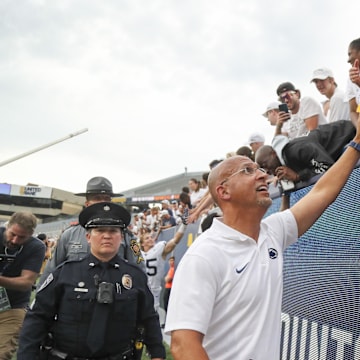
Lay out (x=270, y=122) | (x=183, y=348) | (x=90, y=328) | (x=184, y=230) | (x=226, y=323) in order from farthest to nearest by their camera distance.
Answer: (x=184, y=230) → (x=270, y=122) → (x=90, y=328) → (x=226, y=323) → (x=183, y=348)

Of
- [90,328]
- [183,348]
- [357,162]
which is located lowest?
[90,328]

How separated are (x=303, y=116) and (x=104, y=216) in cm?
200

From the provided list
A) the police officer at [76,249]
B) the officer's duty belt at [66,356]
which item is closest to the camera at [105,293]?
the officer's duty belt at [66,356]

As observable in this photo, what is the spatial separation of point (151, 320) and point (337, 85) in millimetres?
2748

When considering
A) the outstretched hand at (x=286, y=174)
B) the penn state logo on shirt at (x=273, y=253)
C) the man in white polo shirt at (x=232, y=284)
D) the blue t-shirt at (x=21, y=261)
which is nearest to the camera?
the man in white polo shirt at (x=232, y=284)

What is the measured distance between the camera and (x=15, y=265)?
4625 mm

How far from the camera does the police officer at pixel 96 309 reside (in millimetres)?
2861

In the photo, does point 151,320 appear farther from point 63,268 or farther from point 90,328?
point 63,268

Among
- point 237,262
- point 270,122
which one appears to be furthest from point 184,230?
point 237,262

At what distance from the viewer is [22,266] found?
4637 millimetres

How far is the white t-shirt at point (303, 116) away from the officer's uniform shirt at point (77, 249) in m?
1.73

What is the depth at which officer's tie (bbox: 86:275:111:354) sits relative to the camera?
9.30 feet

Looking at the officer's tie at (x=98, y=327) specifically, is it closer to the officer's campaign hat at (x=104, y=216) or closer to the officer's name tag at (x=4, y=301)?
the officer's campaign hat at (x=104, y=216)

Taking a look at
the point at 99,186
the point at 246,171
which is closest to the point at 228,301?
the point at 246,171
